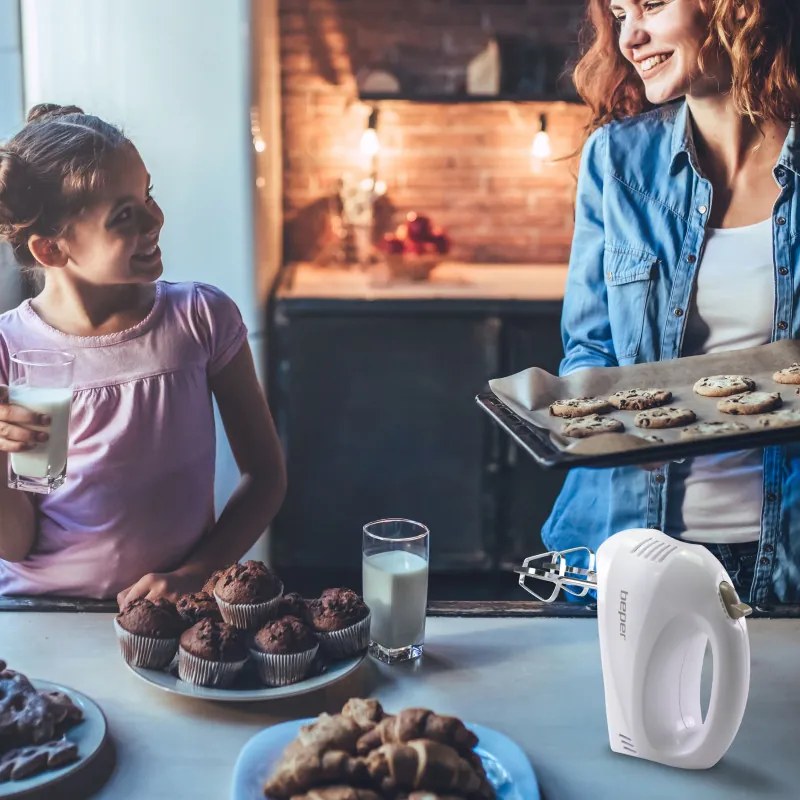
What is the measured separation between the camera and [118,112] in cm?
192

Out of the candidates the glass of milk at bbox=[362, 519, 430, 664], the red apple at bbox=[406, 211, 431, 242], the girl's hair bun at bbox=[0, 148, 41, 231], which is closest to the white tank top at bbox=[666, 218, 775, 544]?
the glass of milk at bbox=[362, 519, 430, 664]

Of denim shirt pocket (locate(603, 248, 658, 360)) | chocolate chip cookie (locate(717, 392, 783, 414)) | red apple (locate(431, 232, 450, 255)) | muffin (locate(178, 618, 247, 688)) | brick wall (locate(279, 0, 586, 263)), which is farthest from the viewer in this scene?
brick wall (locate(279, 0, 586, 263))

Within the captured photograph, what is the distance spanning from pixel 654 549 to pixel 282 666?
1.33 feet

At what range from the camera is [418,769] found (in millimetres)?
881

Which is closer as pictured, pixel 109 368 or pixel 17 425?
pixel 17 425

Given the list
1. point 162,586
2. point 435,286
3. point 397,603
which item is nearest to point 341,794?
point 397,603

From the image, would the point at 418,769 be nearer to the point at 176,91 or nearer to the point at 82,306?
the point at 82,306

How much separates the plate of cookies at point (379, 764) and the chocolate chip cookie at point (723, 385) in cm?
75

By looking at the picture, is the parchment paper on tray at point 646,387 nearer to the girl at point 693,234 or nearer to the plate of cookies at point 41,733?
the girl at point 693,234

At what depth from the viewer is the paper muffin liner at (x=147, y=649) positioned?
1147mm

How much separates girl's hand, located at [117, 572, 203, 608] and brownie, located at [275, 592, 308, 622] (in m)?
0.20

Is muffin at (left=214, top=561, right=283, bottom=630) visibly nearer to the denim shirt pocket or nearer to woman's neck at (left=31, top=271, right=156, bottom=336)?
woman's neck at (left=31, top=271, right=156, bottom=336)

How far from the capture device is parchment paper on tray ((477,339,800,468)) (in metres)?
1.22

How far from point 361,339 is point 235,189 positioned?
34.2 inches
